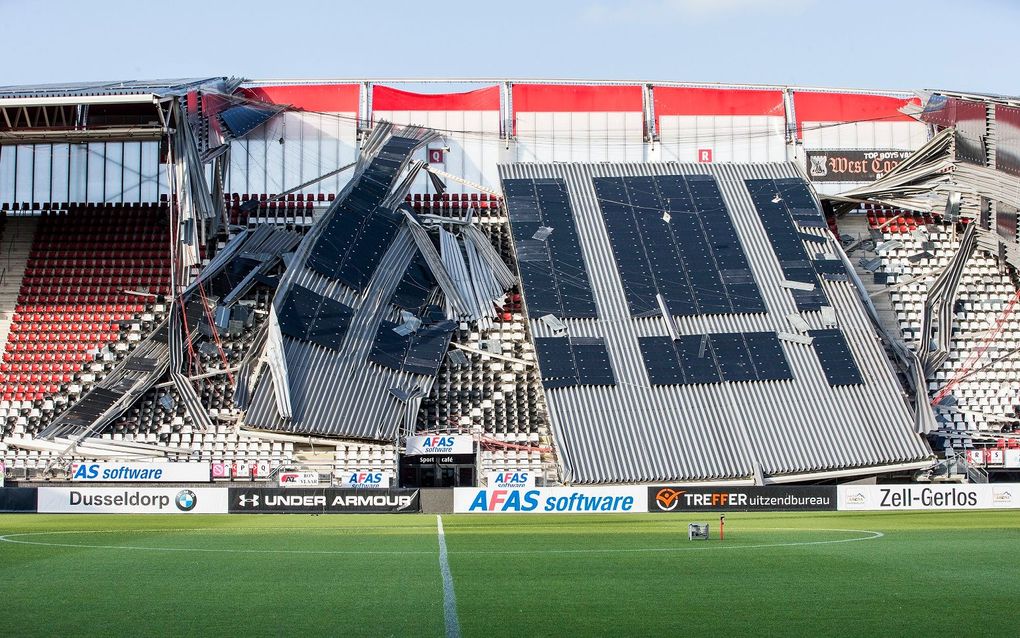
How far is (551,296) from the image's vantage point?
47.0 m

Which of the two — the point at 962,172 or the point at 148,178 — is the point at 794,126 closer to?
the point at 962,172

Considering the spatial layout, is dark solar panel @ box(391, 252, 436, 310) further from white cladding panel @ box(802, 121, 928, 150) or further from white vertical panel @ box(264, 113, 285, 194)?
white cladding panel @ box(802, 121, 928, 150)

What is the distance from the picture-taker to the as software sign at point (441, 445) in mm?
43188

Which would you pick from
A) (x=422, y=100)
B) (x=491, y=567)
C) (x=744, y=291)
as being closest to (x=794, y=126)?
(x=744, y=291)

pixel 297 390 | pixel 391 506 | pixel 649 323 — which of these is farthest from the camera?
pixel 649 323

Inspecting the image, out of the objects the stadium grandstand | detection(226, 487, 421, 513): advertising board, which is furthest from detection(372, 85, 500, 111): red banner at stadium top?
detection(226, 487, 421, 513): advertising board

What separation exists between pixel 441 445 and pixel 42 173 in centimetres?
2294

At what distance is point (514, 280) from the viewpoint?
50.9 meters

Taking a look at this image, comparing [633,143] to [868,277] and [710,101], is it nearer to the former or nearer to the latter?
[710,101]

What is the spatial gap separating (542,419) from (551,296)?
509 cm

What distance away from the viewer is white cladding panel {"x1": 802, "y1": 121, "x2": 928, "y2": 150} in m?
58.3

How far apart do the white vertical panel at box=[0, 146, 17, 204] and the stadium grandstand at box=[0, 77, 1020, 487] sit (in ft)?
0.57

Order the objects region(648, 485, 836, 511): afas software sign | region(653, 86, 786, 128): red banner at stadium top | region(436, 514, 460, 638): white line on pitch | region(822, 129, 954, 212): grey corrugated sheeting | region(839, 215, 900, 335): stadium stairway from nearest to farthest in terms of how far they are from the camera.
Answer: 1. region(436, 514, 460, 638): white line on pitch
2. region(648, 485, 836, 511): afas software sign
3. region(839, 215, 900, 335): stadium stairway
4. region(822, 129, 954, 212): grey corrugated sheeting
5. region(653, 86, 786, 128): red banner at stadium top

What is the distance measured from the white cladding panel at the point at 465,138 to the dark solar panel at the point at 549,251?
150 inches
